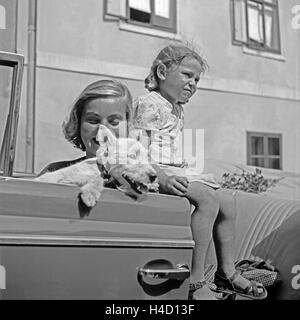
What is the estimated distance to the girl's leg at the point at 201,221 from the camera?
4.94ft

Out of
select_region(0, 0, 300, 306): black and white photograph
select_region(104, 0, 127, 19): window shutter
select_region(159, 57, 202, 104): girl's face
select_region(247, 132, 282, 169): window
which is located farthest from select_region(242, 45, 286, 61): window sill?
select_region(159, 57, 202, 104): girl's face

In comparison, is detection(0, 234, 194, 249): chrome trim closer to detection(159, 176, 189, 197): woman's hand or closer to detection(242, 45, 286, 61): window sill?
detection(159, 176, 189, 197): woman's hand

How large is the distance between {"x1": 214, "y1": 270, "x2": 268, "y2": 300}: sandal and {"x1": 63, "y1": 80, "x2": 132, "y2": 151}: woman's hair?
53 cm

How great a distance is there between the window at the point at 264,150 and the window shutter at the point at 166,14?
566 mm

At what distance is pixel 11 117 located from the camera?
5.02 feet

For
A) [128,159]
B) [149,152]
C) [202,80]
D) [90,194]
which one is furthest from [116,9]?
[90,194]

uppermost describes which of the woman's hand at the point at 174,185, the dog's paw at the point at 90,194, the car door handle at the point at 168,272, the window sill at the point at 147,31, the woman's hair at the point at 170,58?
the window sill at the point at 147,31

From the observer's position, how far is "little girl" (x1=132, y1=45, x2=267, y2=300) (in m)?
1.51

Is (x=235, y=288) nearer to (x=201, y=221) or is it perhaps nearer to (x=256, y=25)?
(x=201, y=221)

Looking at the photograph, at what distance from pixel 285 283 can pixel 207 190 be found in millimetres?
451

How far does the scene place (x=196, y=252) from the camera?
1.51 m

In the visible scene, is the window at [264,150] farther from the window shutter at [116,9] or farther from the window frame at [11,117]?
the window frame at [11,117]

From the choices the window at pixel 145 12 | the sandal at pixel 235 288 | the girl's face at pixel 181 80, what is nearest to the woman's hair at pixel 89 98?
the girl's face at pixel 181 80

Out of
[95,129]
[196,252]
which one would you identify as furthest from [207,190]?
[95,129]
